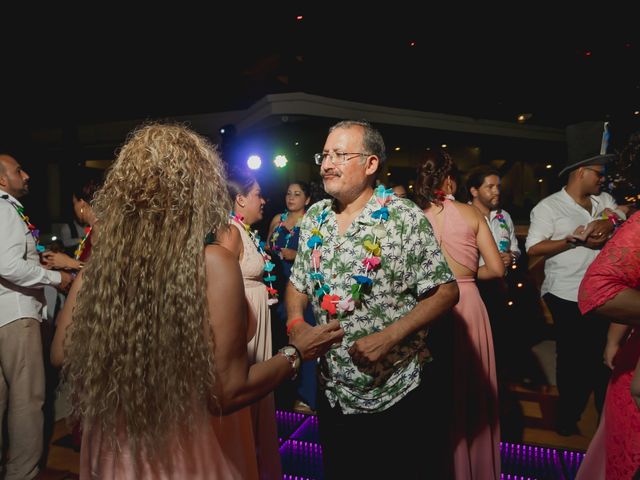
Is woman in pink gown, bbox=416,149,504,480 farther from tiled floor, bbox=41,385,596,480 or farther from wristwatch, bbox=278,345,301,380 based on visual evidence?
wristwatch, bbox=278,345,301,380

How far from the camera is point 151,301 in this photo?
1.06 metres

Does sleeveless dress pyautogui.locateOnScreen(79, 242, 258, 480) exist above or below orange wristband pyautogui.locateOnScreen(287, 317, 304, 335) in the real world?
below

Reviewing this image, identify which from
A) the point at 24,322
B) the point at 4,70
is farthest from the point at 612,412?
the point at 4,70

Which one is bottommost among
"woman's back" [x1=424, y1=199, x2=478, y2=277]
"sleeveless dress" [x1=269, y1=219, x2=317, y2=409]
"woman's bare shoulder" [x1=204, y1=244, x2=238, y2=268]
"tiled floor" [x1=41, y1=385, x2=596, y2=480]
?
"tiled floor" [x1=41, y1=385, x2=596, y2=480]

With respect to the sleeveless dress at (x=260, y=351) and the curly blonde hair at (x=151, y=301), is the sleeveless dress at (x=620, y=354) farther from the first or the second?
the sleeveless dress at (x=260, y=351)

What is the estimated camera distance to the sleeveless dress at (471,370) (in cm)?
227

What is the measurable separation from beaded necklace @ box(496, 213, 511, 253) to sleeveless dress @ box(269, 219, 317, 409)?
178 cm

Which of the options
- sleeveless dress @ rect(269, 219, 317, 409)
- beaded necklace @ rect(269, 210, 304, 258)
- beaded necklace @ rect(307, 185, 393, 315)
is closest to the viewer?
beaded necklace @ rect(307, 185, 393, 315)

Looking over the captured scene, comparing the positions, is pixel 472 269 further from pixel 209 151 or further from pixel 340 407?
pixel 209 151

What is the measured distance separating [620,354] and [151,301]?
1.54 m

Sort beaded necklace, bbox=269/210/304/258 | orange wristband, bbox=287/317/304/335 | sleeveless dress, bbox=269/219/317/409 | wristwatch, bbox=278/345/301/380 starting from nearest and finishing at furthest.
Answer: wristwatch, bbox=278/345/301/380 → orange wristband, bbox=287/317/304/335 → sleeveless dress, bbox=269/219/317/409 → beaded necklace, bbox=269/210/304/258

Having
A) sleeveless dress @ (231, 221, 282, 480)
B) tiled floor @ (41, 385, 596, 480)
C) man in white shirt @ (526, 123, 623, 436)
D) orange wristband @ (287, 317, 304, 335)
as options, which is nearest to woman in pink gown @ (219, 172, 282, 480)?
sleeveless dress @ (231, 221, 282, 480)

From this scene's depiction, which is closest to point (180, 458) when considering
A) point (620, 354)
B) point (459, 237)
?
point (620, 354)

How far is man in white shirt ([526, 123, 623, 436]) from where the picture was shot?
303 cm
